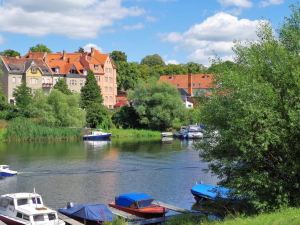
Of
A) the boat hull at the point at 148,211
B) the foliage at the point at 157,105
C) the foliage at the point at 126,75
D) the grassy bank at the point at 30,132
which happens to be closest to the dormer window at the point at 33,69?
the foliage at the point at 157,105

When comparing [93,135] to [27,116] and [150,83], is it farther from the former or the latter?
[150,83]

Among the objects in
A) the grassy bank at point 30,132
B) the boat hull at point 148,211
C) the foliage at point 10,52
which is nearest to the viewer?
the boat hull at point 148,211

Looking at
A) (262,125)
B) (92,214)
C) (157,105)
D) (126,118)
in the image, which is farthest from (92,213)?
(126,118)

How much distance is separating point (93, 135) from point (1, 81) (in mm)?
30881

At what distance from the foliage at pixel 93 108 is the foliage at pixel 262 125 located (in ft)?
236

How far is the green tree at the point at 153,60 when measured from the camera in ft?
593

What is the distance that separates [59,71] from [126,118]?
2342 cm

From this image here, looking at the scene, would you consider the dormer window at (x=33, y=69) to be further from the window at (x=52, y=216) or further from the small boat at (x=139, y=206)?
the window at (x=52, y=216)

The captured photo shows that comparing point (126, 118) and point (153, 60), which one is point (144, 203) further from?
point (153, 60)

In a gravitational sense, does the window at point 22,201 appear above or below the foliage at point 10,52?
below

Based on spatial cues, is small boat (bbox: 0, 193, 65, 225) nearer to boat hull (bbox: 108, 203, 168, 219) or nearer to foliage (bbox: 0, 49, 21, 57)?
boat hull (bbox: 108, 203, 168, 219)

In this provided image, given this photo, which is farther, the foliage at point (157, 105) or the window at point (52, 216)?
the foliage at point (157, 105)

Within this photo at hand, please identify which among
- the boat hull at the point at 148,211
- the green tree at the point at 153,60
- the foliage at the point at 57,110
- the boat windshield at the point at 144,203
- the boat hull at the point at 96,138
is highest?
the green tree at the point at 153,60

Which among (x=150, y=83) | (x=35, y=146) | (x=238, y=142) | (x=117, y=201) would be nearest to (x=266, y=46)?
(x=238, y=142)
